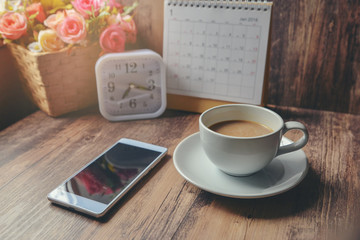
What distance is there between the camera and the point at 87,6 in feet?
3.16

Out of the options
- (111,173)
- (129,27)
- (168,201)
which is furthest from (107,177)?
(129,27)

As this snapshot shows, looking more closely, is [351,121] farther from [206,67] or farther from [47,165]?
[47,165]

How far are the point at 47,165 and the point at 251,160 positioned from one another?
17.6 inches

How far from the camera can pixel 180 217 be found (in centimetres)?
61

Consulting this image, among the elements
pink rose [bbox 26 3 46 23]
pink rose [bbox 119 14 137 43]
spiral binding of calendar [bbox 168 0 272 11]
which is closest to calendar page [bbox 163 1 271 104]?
spiral binding of calendar [bbox 168 0 272 11]

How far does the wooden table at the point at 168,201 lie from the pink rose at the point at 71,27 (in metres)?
0.26

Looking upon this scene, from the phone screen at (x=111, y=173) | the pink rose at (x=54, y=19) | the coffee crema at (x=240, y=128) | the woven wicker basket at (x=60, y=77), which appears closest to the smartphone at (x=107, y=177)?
the phone screen at (x=111, y=173)

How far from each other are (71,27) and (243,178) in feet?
2.00

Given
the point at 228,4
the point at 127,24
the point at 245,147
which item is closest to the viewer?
the point at 245,147

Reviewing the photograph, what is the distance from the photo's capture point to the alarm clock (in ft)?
3.07

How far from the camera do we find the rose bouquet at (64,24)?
0.92m

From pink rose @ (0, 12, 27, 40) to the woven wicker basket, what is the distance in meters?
0.04

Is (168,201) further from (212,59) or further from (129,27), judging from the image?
(129,27)

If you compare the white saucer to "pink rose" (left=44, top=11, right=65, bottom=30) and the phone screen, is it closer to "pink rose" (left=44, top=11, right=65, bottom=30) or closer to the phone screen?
the phone screen
